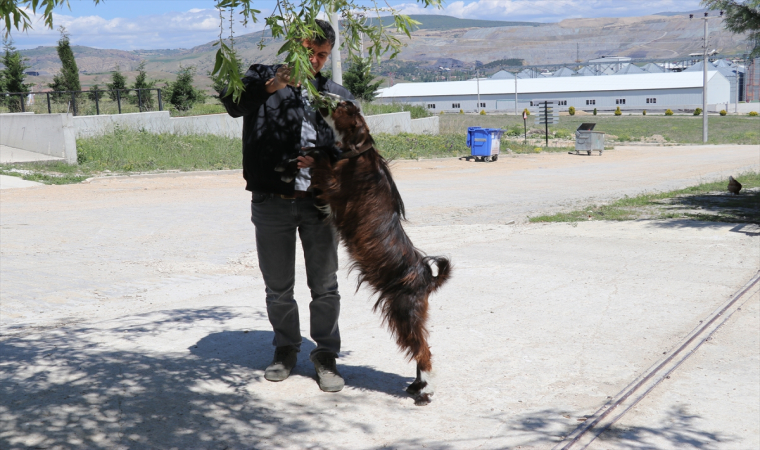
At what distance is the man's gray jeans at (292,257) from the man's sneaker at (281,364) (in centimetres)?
19

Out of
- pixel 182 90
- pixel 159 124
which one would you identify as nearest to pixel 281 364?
pixel 159 124

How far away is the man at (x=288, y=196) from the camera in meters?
3.65

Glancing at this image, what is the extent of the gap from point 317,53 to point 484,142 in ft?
75.1

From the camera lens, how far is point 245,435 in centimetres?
338

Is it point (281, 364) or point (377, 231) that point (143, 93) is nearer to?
point (281, 364)

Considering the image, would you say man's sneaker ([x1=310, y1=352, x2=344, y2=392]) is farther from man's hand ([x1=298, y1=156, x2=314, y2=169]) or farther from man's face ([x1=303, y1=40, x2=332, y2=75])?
man's face ([x1=303, y1=40, x2=332, y2=75])

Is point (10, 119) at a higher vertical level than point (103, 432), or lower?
higher

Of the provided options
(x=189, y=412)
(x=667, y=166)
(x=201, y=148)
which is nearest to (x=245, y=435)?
(x=189, y=412)

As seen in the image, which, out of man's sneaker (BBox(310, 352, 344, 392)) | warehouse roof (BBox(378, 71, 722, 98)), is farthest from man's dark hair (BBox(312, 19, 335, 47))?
warehouse roof (BBox(378, 71, 722, 98))

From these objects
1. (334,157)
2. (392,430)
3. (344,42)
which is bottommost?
(392,430)

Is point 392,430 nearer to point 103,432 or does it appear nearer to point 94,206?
point 103,432

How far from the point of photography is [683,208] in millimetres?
12266

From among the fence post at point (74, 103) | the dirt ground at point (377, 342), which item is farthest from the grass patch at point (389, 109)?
the dirt ground at point (377, 342)

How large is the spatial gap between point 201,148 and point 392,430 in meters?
20.3
